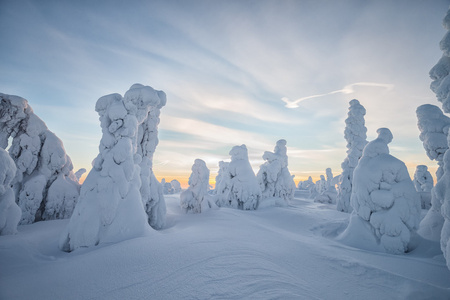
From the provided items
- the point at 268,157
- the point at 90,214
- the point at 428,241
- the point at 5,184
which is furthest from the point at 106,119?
the point at 268,157

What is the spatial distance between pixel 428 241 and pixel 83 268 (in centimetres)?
1019

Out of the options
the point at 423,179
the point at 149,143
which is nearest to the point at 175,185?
the point at 149,143

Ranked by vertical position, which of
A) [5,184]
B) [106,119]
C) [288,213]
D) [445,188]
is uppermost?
[106,119]

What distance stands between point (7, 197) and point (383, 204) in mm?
13766

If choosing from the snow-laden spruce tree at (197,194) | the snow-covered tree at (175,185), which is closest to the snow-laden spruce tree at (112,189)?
the snow-laden spruce tree at (197,194)

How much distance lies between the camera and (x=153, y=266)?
3770 mm

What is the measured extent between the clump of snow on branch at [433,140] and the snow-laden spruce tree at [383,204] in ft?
5.12

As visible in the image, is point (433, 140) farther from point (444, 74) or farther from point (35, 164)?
point (35, 164)

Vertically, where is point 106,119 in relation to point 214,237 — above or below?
above

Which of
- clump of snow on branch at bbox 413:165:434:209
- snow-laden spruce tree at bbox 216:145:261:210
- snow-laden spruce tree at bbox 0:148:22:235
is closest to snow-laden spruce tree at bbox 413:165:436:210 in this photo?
clump of snow on branch at bbox 413:165:434:209

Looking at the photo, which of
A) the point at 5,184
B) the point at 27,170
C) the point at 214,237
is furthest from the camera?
the point at 27,170

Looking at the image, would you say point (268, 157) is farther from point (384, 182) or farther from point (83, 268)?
point (83, 268)

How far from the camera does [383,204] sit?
6.59 metres

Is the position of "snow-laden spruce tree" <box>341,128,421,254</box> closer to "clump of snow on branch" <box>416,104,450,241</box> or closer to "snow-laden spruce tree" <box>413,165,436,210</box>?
"clump of snow on branch" <box>416,104,450,241</box>
